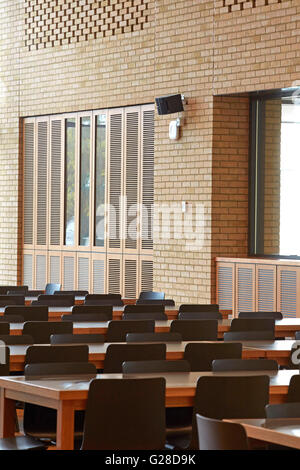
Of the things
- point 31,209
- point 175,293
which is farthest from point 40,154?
point 175,293

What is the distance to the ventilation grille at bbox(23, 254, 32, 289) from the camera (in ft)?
56.7

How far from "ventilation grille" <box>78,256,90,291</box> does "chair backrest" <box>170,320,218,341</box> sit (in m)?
7.42

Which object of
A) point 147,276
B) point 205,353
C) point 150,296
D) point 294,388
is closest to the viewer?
point 294,388

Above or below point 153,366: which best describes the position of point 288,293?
above

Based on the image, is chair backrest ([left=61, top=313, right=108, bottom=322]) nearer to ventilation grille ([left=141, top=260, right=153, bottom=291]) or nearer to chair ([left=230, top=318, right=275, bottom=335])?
chair ([left=230, top=318, right=275, bottom=335])

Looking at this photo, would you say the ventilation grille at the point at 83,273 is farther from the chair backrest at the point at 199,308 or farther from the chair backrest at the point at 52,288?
the chair backrest at the point at 199,308

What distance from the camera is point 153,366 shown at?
6.09 metres

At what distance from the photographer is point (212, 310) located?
10164mm

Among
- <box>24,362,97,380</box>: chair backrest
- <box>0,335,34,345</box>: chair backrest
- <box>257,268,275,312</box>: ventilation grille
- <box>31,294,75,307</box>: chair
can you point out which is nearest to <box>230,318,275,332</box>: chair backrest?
<box>0,335,34,345</box>: chair backrest

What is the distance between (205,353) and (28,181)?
35.7ft

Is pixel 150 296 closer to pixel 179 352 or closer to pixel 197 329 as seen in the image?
pixel 197 329

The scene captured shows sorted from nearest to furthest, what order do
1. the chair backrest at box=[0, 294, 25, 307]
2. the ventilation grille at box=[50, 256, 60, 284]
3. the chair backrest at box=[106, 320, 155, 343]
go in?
the chair backrest at box=[106, 320, 155, 343] → the chair backrest at box=[0, 294, 25, 307] → the ventilation grille at box=[50, 256, 60, 284]

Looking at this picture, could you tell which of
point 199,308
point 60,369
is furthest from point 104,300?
point 60,369
